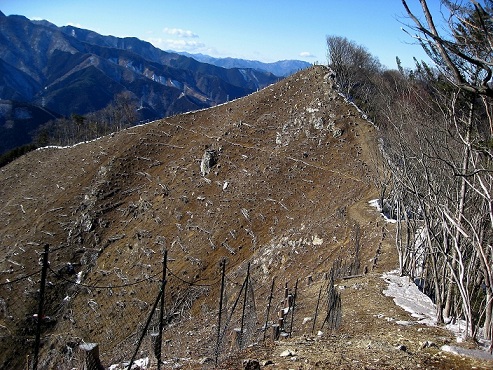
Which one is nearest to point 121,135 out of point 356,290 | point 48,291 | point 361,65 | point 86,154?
point 86,154

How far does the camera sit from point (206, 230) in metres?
40.2

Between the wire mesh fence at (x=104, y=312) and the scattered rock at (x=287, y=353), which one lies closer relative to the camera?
the scattered rock at (x=287, y=353)

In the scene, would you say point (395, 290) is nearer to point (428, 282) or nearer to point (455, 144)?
point (428, 282)

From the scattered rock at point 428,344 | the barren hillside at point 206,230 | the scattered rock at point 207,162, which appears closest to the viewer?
the scattered rock at point 428,344

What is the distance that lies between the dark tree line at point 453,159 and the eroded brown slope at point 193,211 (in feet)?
22.5

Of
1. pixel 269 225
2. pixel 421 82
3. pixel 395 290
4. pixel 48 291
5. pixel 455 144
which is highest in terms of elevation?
pixel 421 82

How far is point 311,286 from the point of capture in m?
20.6

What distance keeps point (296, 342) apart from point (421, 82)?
26.6 feet

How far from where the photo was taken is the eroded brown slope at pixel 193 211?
2962 cm

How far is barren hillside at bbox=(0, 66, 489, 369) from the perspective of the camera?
18375mm

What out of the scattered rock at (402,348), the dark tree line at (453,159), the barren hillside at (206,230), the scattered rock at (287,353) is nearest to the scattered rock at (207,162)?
the barren hillside at (206,230)

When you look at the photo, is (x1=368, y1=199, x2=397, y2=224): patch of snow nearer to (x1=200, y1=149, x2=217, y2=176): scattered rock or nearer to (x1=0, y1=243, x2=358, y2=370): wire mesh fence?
(x1=0, y1=243, x2=358, y2=370): wire mesh fence

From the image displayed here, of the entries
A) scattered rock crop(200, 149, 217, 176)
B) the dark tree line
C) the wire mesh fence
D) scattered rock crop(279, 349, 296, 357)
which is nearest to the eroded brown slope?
the wire mesh fence

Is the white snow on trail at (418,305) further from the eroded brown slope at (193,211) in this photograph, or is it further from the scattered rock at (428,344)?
the eroded brown slope at (193,211)
